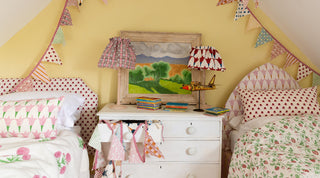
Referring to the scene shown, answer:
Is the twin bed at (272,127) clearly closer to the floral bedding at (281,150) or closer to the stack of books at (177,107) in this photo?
the floral bedding at (281,150)

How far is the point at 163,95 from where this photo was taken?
2.25 metres

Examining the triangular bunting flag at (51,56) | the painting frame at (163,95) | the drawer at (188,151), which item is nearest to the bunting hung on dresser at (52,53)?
the triangular bunting flag at (51,56)

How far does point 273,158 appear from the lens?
55.7 inches

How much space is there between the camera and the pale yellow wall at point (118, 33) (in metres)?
2.22

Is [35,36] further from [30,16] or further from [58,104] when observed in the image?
[58,104]

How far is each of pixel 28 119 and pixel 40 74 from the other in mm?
662

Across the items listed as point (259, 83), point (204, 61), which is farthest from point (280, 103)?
point (204, 61)

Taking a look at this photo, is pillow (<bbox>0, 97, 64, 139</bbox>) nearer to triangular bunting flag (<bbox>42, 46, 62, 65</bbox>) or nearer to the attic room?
the attic room

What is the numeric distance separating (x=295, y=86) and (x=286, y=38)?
0.49 m

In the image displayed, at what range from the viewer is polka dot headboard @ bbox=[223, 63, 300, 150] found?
228 cm

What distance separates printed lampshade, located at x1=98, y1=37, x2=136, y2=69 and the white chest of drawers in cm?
38

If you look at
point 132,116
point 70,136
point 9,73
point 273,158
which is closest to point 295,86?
point 273,158

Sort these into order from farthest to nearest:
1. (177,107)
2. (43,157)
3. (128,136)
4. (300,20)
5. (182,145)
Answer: (300,20), (177,107), (182,145), (128,136), (43,157)

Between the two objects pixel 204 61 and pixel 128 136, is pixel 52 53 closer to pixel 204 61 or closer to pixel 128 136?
pixel 128 136
